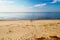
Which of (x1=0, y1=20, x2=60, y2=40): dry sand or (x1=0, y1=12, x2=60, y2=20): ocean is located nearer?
(x1=0, y1=20, x2=60, y2=40): dry sand

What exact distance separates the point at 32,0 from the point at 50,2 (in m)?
0.24

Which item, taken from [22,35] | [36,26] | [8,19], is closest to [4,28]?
[8,19]

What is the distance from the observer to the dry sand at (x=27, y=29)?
152cm

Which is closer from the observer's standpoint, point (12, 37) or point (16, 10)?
point (12, 37)

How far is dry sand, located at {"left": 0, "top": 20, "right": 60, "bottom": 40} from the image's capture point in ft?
4.98

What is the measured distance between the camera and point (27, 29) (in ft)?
5.18

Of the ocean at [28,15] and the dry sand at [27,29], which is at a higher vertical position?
the ocean at [28,15]

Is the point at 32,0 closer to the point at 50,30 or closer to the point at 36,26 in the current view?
the point at 36,26

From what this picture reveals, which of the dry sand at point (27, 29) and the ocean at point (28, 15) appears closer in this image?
the dry sand at point (27, 29)

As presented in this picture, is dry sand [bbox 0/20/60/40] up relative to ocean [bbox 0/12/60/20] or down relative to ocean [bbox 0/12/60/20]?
Answer: down

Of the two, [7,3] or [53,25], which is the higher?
[7,3]

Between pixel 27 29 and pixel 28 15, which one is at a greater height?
pixel 28 15

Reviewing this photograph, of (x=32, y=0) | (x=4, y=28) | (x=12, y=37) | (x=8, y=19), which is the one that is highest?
(x=32, y=0)

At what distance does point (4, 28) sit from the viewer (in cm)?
157
